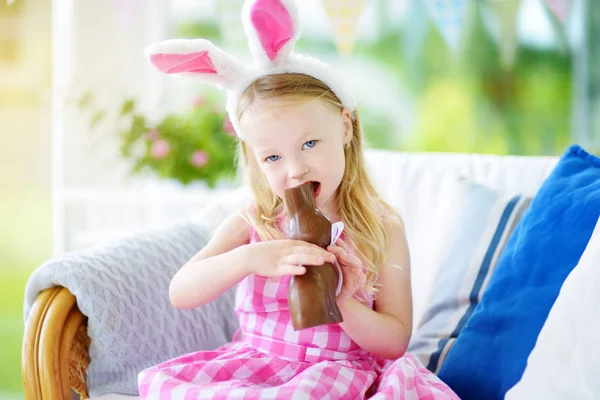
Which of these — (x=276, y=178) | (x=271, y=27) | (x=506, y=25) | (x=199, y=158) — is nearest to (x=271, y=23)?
(x=271, y=27)

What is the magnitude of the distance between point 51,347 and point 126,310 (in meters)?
0.19

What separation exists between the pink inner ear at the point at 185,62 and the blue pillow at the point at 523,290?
680mm

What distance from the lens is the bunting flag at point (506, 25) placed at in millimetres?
3613

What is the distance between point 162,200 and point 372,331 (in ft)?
7.27

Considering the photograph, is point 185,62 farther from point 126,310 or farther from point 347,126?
point 126,310

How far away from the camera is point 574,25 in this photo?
142 inches

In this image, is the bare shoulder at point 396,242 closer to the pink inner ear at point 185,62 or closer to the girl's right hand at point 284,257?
the girl's right hand at point 284,257

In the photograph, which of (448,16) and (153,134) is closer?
(153,134)

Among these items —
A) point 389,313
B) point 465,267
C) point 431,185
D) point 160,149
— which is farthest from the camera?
point 160,149

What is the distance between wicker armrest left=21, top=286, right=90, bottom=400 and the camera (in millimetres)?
1395

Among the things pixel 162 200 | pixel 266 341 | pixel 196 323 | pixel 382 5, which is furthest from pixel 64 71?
pixel 266 341

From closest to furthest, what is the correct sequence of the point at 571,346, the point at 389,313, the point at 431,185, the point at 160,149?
the point at 571,346, the point at 389,313, the point at 431,185, the point at 160,149

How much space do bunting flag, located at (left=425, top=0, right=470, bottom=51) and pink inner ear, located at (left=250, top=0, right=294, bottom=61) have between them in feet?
7.87

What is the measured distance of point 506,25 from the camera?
11.9 ft
